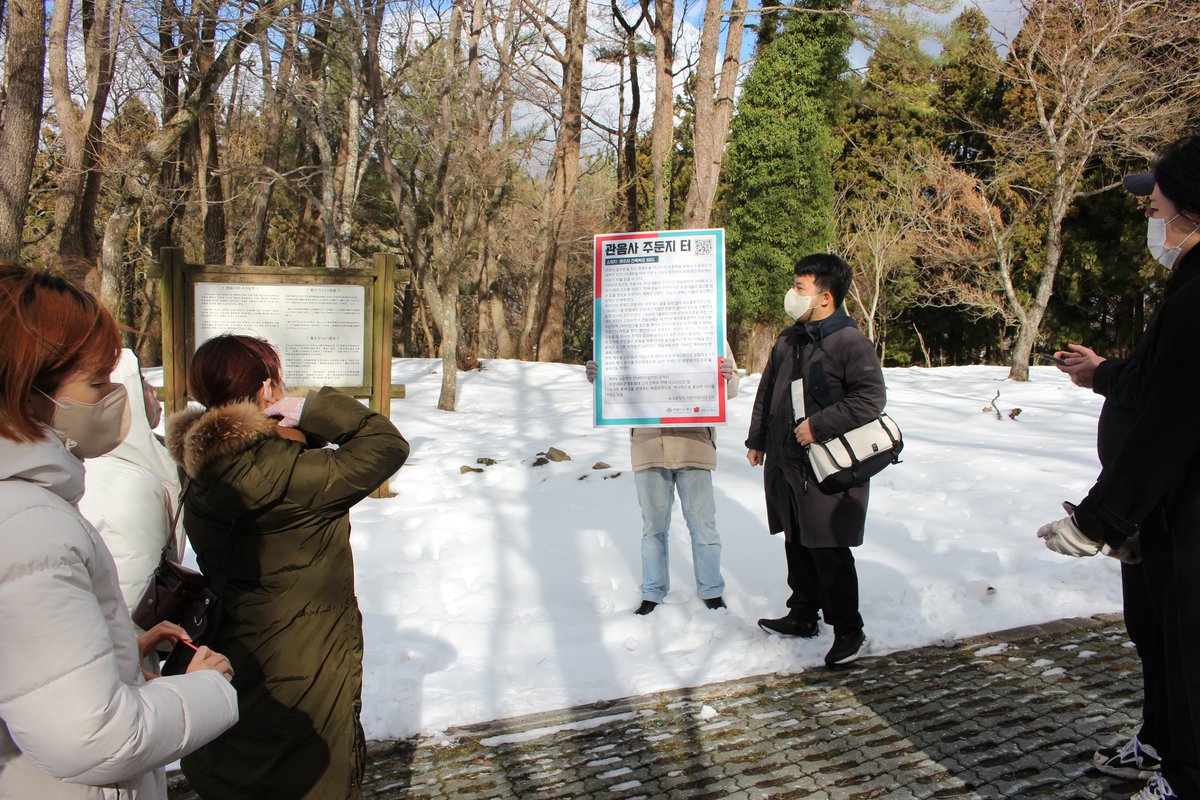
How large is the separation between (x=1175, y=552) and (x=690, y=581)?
341 cm

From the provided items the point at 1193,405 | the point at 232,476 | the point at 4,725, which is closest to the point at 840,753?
the point at 1193,405

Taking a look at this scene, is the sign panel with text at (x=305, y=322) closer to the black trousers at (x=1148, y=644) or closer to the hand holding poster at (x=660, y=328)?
the hand holding poster at (x=660, y=328)

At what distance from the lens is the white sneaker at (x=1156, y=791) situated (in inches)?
103

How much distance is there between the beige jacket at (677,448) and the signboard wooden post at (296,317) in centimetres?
280

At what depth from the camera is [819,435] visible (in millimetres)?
3980

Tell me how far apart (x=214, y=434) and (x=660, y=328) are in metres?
3.02

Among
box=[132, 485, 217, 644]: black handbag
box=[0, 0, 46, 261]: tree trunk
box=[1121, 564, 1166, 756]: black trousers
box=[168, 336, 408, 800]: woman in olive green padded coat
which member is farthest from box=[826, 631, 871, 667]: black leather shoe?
box=[0, 0, 46, 261]: tree trunk

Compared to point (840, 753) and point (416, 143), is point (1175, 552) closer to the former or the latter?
point (840, 753)

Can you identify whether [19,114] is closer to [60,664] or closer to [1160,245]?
[60,664]

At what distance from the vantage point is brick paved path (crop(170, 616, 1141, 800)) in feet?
10.0

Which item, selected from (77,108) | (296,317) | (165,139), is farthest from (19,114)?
(77,108)

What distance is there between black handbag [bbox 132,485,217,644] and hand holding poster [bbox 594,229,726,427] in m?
2.87

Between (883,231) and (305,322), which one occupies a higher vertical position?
(883,231)

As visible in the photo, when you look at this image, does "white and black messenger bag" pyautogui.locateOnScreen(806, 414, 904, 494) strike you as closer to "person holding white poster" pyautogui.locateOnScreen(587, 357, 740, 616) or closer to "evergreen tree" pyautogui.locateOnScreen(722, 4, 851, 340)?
"person holding white poster" pyautogui.locateOnScreen(587, 357, 740, 616)
